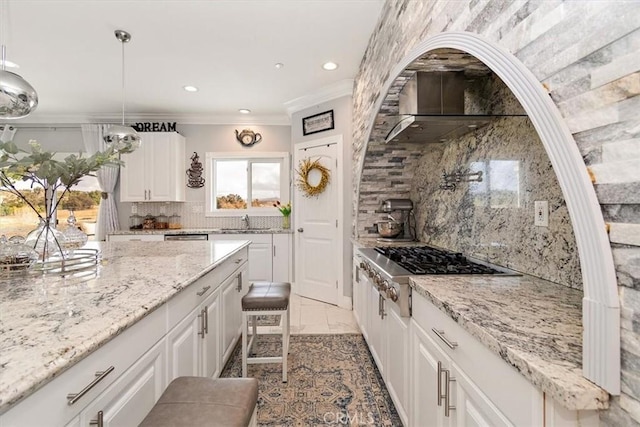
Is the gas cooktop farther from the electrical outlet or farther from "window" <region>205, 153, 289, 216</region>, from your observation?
"window" <region>205, 153, 289, 216</region>

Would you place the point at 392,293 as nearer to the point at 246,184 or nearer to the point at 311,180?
the point at 311,180

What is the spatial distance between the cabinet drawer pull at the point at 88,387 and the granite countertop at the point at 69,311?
89 mm

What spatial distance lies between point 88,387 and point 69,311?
314mm

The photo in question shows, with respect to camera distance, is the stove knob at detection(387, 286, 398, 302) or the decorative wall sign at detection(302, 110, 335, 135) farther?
the decorative wall sign at detection(302, 110, 335, 135)

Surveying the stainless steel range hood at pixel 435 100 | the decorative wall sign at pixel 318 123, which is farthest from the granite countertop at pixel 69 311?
A: the decorative wall sign at pixel 318 123

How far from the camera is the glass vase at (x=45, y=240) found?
161cm

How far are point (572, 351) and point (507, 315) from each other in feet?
0.77

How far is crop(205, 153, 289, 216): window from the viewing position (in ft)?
17.2

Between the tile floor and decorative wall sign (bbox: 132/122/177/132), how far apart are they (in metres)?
3.43

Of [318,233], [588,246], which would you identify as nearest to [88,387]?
[588,246]

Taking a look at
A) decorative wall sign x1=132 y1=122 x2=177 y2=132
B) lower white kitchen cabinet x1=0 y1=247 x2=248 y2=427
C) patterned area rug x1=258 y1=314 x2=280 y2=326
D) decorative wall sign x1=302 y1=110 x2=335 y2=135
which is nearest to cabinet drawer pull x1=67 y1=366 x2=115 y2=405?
lower white kitchen cabinet x1=0 y1=247 x2=248 y2=427

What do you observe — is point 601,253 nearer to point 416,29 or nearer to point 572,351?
point 572,351

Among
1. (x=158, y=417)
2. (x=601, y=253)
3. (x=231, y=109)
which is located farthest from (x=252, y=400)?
(x=231, y=109)

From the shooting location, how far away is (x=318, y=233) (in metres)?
4.12
